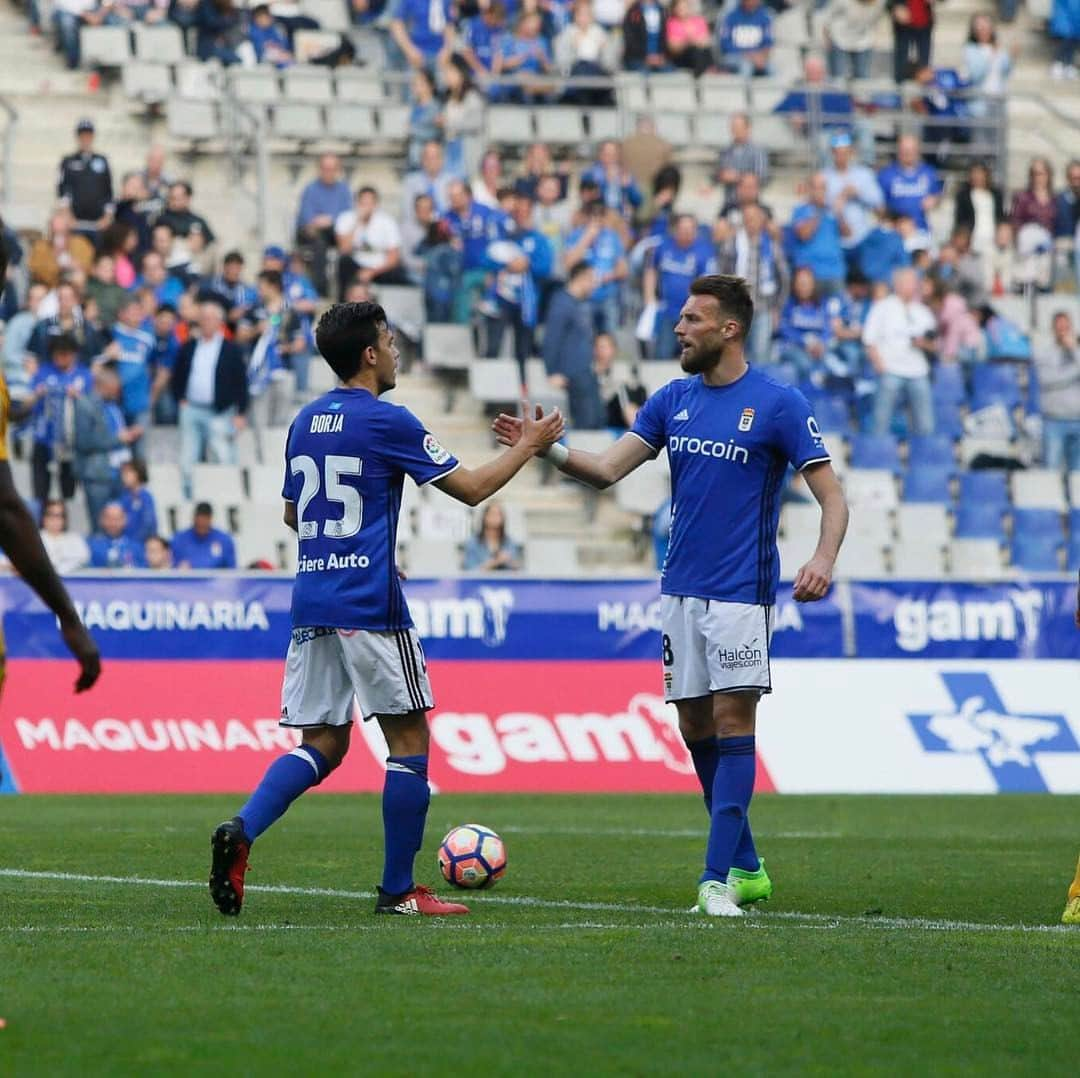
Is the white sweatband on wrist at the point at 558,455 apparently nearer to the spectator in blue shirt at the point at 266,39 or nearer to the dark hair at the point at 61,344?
the dark hair at the point at 61,344

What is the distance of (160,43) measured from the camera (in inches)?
1055

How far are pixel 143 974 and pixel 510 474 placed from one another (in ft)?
8.07

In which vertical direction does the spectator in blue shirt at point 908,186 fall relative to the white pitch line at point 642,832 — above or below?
above

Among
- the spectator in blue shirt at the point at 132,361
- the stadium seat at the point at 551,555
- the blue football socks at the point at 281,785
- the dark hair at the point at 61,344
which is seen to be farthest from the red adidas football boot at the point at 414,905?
the spectator in blue shirt at the point at 132,361

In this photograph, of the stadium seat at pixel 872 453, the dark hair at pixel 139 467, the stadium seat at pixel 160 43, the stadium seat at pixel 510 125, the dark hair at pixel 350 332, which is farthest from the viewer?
the stadium seat at pixel 160 43

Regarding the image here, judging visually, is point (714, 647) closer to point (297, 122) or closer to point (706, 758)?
point (706, 758)

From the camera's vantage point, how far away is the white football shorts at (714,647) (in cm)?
918

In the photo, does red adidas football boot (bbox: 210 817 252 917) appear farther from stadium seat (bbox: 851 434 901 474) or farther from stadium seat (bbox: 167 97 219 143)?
stadium seat (bbox: 167 97 219 143)

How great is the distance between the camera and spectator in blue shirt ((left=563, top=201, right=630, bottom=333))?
78.8 feet

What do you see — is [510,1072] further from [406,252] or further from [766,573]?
[406,252]

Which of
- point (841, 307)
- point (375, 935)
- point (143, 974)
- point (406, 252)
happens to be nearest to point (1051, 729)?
point (841, 307)

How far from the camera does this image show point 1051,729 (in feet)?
60.7

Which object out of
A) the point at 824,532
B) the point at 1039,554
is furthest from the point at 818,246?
the point at 824,532

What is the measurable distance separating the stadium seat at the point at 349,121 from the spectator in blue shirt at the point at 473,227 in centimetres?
313
